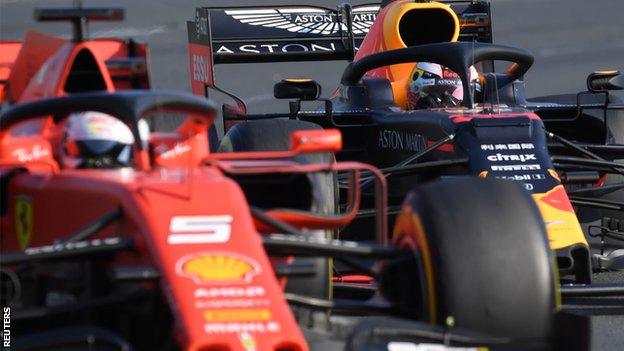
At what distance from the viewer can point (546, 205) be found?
8.02m

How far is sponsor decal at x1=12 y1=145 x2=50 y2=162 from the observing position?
629 centimetres

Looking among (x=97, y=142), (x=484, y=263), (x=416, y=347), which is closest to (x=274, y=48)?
(x=97, y=142)

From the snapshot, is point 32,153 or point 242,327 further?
point 32,153

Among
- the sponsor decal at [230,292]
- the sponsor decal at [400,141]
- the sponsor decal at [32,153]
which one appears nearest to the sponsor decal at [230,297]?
the sponsor decal at [230,292]

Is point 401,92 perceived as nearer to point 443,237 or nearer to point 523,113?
point 523,113

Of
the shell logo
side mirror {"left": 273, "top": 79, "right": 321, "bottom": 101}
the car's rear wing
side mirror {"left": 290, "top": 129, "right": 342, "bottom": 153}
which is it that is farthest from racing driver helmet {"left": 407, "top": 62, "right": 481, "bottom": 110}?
the shell logo

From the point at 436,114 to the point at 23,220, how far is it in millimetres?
3860

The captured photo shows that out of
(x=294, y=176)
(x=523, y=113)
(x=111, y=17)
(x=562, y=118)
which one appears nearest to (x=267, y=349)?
(x=294, y=176)

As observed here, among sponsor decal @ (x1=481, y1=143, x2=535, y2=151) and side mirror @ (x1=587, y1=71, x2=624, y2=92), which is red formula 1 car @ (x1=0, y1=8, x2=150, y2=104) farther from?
side mirror @ (x1=587, y1=71, x2=624, y2=92)

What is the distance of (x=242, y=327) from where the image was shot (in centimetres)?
476

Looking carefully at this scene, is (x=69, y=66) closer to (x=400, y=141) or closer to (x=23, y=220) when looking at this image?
(x=23, y=220)

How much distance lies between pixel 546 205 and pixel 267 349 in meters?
3.59

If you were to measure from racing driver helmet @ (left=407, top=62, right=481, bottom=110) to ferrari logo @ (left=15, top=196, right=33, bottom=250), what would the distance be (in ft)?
15.5

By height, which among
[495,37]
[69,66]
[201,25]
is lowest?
[495,37]
